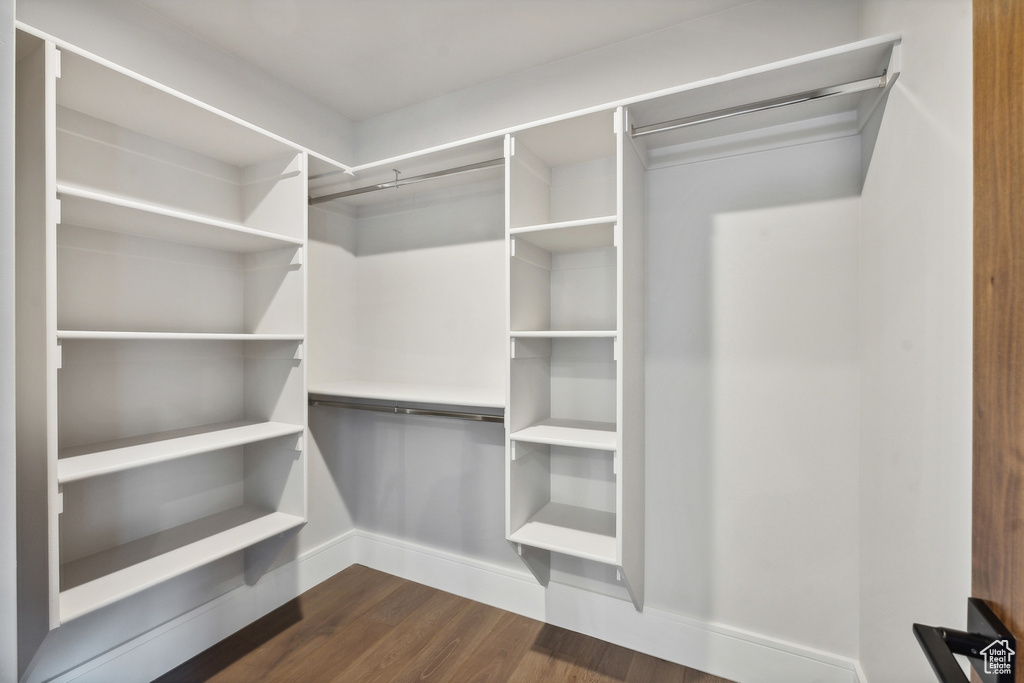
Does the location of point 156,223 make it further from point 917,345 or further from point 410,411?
point 917,345

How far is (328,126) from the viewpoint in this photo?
2602 mm

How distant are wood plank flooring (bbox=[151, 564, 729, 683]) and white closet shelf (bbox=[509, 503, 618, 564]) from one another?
0.58 meters

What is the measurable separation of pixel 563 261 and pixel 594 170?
16.8 inches

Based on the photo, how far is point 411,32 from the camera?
198 cm

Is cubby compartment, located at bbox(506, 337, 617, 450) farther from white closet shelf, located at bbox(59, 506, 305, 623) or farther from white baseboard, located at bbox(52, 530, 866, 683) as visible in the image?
white closet shelf, located at bbox(59, 506, 305, 623)

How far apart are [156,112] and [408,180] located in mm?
986

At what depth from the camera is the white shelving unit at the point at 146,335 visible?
1286 mm

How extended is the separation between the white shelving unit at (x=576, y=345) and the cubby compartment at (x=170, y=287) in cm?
103

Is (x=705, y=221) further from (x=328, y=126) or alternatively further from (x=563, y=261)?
(x=328, y=126)

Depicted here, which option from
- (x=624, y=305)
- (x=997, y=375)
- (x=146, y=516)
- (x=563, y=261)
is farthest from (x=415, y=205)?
(x=997, y=375)

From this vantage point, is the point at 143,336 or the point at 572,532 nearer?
the point at 143,336

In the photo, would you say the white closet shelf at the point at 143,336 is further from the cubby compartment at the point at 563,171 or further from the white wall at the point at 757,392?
the white wall at the point at 757,392

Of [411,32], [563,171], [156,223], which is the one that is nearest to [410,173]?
[411,32]

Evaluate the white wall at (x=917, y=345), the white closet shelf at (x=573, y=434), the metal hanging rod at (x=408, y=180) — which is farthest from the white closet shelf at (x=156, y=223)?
the white wall at (x=917, y=345)
